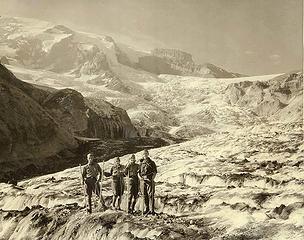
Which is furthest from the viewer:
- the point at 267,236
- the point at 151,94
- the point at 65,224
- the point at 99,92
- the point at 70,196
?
the point at 151,94

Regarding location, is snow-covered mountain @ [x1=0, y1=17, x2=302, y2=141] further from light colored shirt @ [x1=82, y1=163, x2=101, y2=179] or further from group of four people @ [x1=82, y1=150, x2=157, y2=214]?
light colored shirt @ [x1=82, y1=163, x2=101, y2=179]

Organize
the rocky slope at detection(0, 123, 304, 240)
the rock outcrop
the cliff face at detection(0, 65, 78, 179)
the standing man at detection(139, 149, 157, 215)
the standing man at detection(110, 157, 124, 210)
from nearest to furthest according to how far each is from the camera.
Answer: the rocky slope at detection(0, 123, 304, 240)
the standing man at detection(139, 149, 157, 215)
the standing man at detection(110, 157, 124, 210)
the cliff face at detection(0, 65, 78, 179)
the rock outcrop

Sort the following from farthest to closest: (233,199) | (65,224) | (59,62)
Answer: (59,62)
(233,199)
(65,224)

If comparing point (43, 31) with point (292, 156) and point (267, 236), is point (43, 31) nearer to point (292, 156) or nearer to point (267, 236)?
point (292, 156)

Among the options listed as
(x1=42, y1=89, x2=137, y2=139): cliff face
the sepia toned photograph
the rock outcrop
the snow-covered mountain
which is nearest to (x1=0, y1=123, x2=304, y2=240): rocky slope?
the sepia toned photograph

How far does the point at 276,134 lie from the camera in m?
39.6

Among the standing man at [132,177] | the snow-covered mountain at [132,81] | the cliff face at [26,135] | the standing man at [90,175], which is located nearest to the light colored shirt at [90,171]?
the standing man at [90,175]

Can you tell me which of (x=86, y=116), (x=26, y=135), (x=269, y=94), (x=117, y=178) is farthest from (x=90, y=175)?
(x=269, y=94)

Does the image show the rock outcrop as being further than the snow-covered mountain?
Yes

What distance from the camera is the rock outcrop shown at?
125625mm

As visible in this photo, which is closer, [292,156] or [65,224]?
[65,224]

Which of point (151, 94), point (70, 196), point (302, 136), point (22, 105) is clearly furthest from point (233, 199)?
point (151, 94)

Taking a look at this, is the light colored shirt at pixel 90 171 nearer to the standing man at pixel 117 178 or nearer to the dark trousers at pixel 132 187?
the standing man at pixel 117 178

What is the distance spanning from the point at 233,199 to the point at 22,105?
108ft
